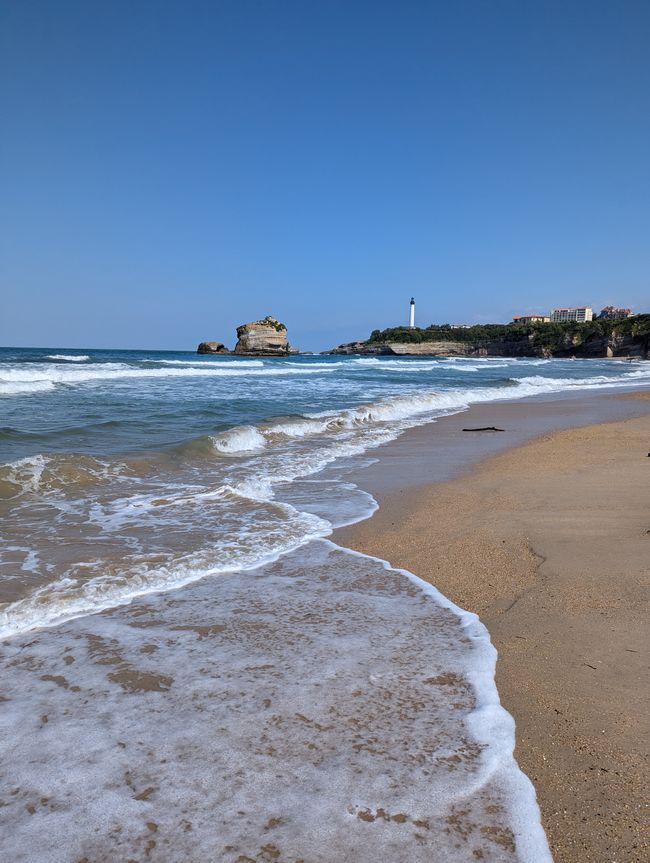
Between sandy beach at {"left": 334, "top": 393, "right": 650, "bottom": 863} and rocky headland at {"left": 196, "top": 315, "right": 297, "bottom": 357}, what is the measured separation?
83.5 meters

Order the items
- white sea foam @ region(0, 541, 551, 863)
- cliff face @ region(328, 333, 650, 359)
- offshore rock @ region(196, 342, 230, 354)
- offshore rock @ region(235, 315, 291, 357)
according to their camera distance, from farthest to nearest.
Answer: offshore rock @ region(196, 342, 230, 354), offshore rock @ region(235, 315, 291, 357), cliff face @ region(328, 333, 650, 359), white sea foam @ region(0, 541, 551, 863)

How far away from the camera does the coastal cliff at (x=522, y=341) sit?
8138 centimetres

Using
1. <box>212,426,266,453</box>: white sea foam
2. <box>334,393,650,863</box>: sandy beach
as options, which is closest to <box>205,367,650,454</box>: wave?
<box>212,426,266,453</box>: white sea foam

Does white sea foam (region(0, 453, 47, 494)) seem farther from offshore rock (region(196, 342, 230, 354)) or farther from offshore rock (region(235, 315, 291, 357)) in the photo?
offshore rock (region(196, 342, 230, 354))

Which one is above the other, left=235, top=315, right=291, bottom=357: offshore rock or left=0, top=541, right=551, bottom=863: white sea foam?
left=235, top=315, right=291, bottom=357: offshore rock

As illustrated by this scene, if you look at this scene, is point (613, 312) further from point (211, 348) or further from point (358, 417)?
point (358, 417)

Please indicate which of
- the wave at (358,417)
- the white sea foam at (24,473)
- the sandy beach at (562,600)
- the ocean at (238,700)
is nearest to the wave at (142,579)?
the ocean at (238,700)

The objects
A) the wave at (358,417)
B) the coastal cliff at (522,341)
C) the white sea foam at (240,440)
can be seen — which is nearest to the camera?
the white sea foam at (240,440)

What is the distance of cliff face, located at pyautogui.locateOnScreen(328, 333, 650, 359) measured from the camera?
268 ft

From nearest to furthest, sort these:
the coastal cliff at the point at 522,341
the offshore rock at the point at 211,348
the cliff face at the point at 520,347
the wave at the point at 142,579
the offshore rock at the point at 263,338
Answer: the wave at the point at 142,579 < the coastal cliff at the point at 522,341 < the cliff face at the point at 520,347 < the offshore rock at the point at 263,338 < the offshore rock at the point at 211,348

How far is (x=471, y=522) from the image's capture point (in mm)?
4680

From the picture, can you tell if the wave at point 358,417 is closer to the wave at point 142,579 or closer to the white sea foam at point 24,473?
Result: the white sea foam at point 24,473

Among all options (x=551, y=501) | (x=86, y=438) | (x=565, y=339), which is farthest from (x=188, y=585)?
(x=565, y=339)

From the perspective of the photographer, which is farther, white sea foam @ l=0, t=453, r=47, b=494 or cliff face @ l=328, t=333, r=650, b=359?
cliff face @ l=328, t=333, r=650, b=359
